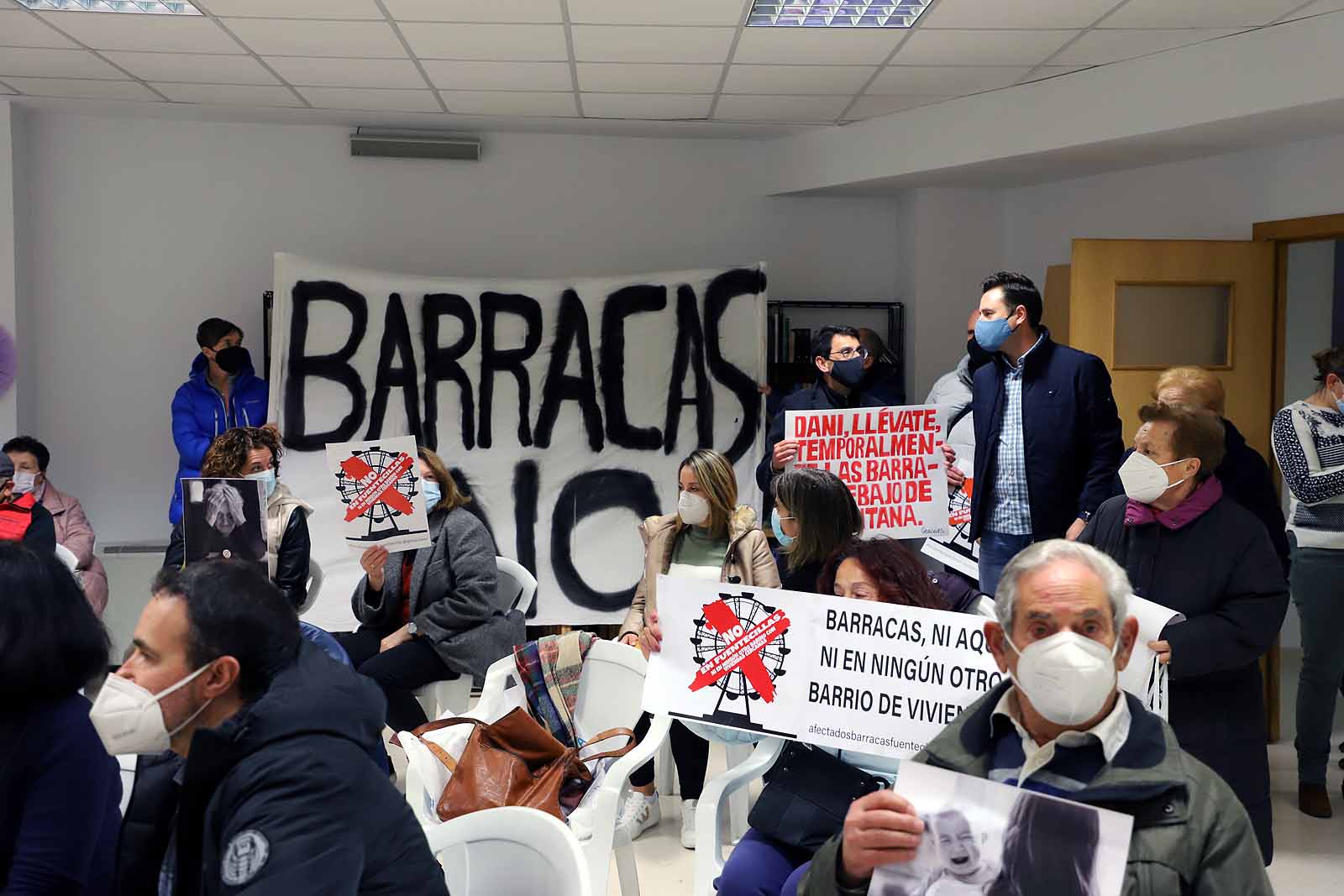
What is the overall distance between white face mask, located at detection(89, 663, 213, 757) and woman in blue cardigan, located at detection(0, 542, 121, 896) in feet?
0.37

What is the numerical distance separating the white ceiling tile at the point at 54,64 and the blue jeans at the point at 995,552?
4.12m

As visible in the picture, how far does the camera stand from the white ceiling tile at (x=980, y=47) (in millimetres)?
4473

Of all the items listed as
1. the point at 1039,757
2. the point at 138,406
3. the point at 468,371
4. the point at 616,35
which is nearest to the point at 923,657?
the point at 1039,757

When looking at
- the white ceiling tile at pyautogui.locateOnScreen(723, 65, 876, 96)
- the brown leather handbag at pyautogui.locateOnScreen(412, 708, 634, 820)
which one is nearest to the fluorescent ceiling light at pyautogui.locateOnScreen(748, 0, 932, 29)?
the white ceiling tile at pyautogui.locateOnScreen(723, 65, 876, 96)

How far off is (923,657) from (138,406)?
5.30m

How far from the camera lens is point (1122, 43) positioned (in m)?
4.59

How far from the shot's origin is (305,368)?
6.00m

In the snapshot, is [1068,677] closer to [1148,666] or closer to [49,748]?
[1148,666]

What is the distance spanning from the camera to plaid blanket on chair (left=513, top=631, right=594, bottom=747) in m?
3.21

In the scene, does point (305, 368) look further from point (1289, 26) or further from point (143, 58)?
point (1289, 26)

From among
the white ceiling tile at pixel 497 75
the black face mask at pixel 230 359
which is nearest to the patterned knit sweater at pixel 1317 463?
the white ceiling tile at pixel 497 75

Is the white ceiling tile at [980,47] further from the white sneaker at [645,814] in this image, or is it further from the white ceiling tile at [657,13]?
the white sneaker at [645,814]

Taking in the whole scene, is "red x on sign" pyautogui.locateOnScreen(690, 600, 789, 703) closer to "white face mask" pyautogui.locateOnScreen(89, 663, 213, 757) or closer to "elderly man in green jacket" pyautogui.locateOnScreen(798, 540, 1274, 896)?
"elderly man in green jacket" pyautogui.locateOnScreen(798, 540, 1274, 896)

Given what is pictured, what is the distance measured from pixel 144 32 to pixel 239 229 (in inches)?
71.3
